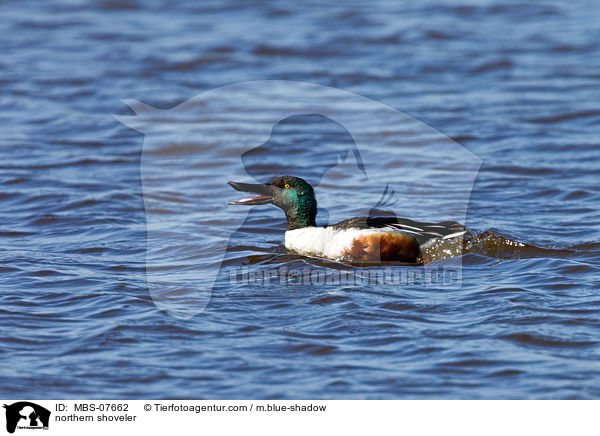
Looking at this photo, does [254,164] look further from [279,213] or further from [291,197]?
[291,197]

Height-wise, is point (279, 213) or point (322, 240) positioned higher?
point (279, 213)

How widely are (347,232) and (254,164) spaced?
13.1 feet

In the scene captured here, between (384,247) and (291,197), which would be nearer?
(384,247)

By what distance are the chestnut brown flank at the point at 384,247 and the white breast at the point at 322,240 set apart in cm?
5

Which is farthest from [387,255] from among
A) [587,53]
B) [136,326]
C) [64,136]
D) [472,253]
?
[587,53]

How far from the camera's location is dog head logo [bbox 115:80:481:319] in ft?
27.8

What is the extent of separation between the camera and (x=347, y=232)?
26.1ft

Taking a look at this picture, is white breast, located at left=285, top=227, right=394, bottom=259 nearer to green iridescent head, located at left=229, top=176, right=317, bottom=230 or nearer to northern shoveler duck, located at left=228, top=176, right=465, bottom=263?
northern shoveler duck, located at left=228, top=176, right=465, bottom=263

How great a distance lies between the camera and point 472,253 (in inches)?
320

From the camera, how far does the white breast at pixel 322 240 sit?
793cm

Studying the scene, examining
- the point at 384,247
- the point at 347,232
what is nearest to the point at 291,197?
the point at 347,232
